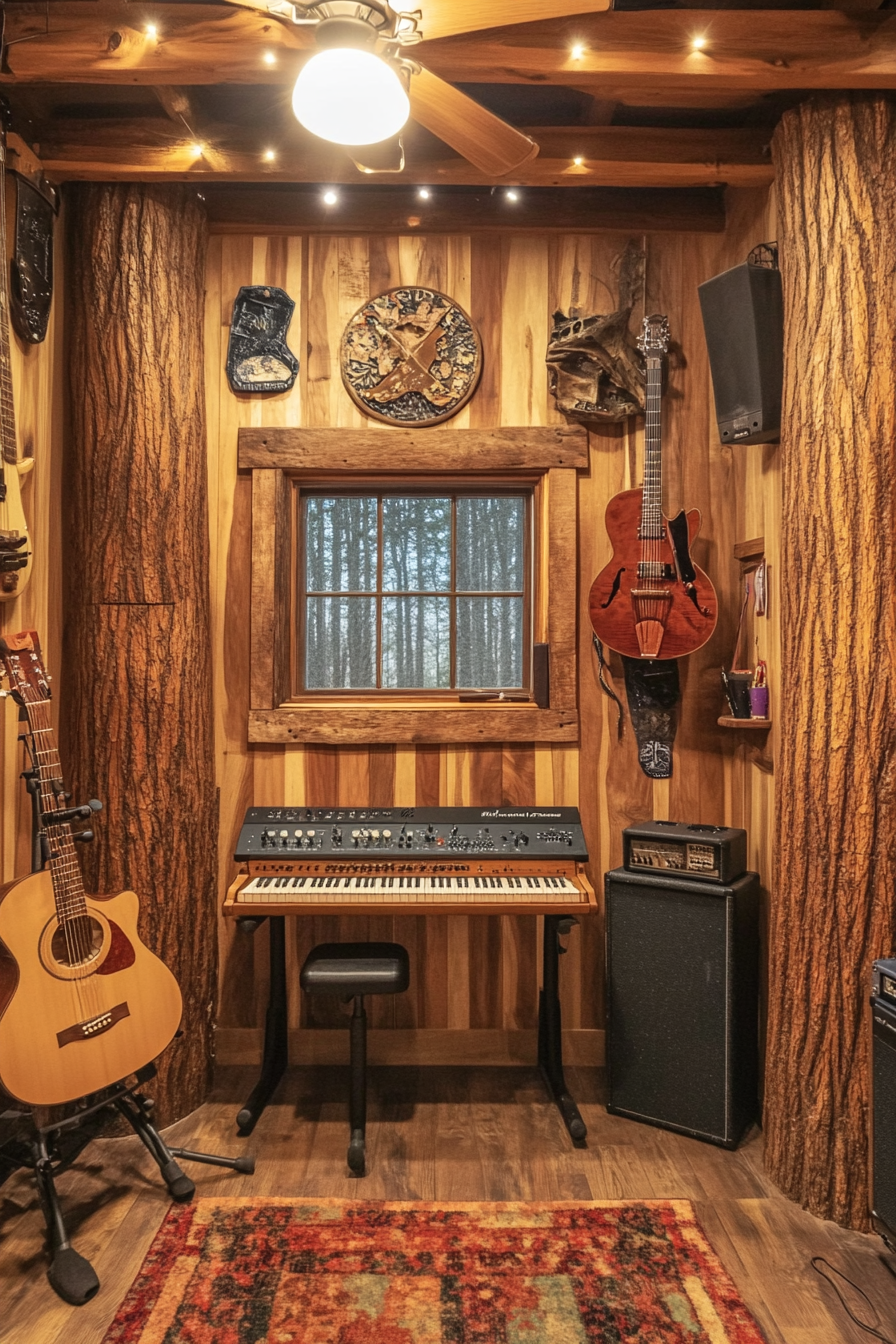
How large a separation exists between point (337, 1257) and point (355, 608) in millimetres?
2079

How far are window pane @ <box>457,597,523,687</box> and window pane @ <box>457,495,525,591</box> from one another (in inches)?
2.6

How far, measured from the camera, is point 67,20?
2.23 meters

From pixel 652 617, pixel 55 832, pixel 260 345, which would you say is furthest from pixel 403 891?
pixel 260 345

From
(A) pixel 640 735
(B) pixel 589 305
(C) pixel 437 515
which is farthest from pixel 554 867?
(B) pixel 589 305

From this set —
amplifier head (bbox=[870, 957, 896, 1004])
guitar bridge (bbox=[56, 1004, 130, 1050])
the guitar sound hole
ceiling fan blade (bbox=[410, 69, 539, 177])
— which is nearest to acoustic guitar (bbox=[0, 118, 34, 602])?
the guitar sound hole

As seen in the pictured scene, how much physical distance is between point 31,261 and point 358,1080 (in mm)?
2677

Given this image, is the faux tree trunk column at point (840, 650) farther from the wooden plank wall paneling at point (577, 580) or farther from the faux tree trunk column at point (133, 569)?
the faux tree trunk column at point (133, 569)

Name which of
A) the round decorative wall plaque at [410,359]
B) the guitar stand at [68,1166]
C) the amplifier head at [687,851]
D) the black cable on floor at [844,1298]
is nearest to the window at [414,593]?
the round decorative wall plaque at [410,359]

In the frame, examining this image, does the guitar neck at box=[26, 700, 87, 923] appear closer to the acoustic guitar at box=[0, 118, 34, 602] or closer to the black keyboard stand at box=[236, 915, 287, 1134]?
the acoustic guitar at box=[0, 118, 34, 602]

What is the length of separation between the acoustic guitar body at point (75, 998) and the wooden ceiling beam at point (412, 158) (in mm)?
2190

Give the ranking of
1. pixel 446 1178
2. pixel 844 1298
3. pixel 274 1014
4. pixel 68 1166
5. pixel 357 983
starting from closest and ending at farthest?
pixel 844 1298
pixel 68 1166
pixel 446 1178
pixel 357 983
pixel 274 1014

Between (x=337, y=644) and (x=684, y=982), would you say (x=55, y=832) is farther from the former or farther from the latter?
(x=684, y=982)

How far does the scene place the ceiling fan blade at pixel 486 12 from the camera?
1599 mm

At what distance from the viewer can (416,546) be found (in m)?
3.31
